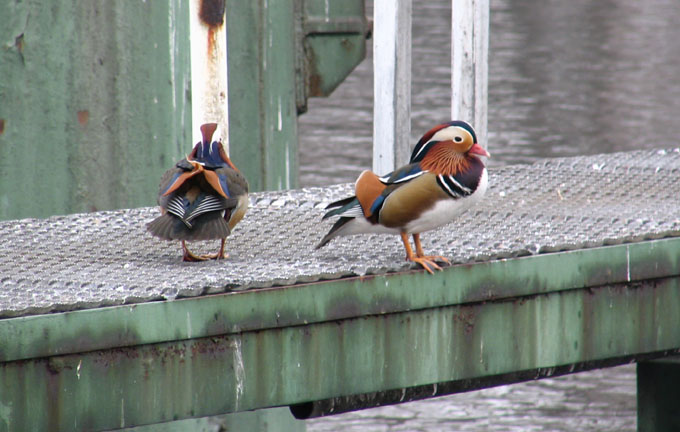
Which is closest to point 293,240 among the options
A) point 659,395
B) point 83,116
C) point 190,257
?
point 190,257

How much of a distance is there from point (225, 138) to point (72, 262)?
3.06ft

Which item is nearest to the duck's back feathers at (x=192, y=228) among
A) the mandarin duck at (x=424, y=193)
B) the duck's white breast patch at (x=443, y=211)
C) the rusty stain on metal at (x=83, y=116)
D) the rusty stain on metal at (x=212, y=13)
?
the mandarin duck at (x=424, y=193)

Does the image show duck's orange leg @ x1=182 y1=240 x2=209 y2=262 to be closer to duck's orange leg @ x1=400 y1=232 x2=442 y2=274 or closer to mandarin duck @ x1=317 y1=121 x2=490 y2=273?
mandarin duck @ x1=317 y1=121 x2=490 y2=273

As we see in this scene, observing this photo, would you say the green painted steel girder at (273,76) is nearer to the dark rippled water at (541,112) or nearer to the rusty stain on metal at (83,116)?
the rusty stain on metal at (83,116)

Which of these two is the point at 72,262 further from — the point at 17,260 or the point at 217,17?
the point at 217,17

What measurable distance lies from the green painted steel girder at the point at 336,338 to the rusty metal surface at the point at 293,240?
6 centimetres

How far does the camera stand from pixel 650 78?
66.3 ft

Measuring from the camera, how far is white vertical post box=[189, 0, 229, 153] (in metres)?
4.26

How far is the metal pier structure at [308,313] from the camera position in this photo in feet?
9.47

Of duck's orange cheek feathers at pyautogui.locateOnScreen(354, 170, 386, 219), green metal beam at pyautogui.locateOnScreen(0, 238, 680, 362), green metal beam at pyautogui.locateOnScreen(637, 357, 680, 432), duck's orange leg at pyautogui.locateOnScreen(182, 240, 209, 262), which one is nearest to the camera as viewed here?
green metal beam at pyautogui.locateOnScreen(0, 238, 680, 362)

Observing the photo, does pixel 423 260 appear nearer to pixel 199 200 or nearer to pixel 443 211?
pixel 443 211

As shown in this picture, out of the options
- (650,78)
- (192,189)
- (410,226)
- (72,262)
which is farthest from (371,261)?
(650,78)

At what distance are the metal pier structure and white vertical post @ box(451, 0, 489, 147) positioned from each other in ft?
5.43

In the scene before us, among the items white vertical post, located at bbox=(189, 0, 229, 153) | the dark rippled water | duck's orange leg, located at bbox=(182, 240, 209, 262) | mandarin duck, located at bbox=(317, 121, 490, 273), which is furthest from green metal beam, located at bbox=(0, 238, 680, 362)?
the dark rippled water
